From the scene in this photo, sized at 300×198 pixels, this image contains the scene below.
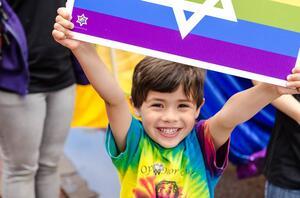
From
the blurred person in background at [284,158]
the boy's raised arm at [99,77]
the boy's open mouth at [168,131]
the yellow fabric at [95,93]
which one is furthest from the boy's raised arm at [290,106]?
the yellow fabric at [95,93]

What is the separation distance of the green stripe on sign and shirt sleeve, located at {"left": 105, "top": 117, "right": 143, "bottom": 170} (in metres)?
0.50

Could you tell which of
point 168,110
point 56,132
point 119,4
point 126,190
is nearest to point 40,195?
point 56,132

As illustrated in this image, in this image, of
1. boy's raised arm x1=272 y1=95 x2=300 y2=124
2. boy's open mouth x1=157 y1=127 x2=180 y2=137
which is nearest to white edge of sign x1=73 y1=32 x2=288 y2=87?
boy's open mouth x1=157 y1=127 x2=180 y2=137

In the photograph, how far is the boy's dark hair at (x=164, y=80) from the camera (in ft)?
5.80

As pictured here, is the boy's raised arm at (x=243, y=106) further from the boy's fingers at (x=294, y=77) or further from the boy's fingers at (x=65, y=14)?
the boy's fingers at (x=65, y=14)

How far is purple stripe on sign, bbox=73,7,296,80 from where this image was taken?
61.2 inches

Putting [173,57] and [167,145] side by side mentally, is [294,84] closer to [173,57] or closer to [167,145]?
[173,57]

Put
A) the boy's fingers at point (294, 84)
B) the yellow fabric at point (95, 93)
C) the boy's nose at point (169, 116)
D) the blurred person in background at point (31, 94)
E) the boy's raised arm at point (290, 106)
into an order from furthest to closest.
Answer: the yellow fabric at point (95, 93), the blurred person in background at point (31, 94), the boy's raised arm at point (290, 106), the boy's nose at point (169, 116), the boy's fingers at point (294, 84)

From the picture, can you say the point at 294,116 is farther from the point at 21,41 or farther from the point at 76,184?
the point at 76,184

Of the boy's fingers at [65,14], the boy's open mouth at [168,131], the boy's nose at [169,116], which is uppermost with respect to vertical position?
the boy's fingers at [65,14]

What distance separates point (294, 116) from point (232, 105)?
0.48 m

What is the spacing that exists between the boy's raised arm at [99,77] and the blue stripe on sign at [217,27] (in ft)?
0.28

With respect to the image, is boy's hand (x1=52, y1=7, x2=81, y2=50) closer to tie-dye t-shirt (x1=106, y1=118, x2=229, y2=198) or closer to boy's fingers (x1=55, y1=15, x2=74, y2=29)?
boy's fingers (x1=55, y1=15, x2=74, y2=29)

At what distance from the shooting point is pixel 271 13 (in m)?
1.56
